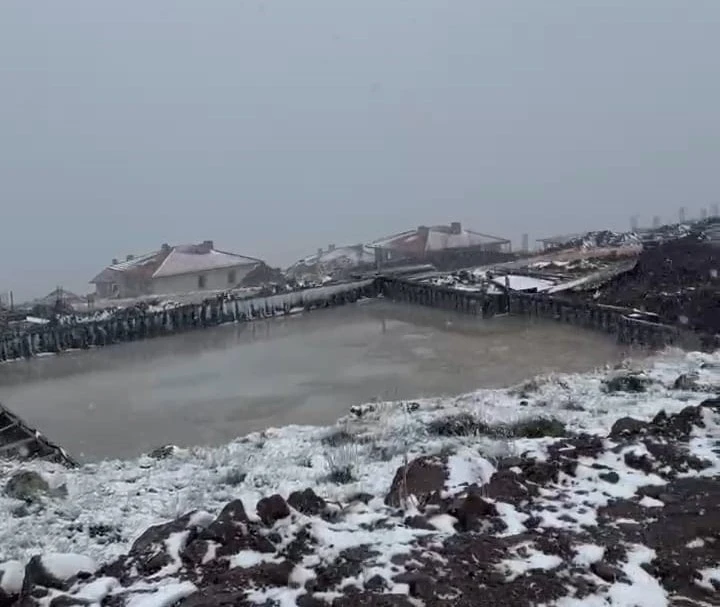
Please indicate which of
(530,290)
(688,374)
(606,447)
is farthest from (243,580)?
(530,290)

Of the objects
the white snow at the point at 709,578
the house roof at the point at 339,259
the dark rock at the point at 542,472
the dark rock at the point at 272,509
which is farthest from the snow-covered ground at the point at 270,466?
the house roof at the point at 339,259

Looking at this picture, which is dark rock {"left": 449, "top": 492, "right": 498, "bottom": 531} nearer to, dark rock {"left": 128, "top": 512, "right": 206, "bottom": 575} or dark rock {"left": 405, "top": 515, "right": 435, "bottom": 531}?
dark rock {"left": 405, "top": 515, "right": 435, "bottom": 531}

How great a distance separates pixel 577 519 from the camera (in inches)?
199

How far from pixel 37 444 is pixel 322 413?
4270 millimetres

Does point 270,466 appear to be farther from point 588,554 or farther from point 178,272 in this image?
point 178,272

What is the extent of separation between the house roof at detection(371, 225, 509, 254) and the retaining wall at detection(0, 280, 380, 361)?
54.5 ft

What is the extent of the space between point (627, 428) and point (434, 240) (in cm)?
3616

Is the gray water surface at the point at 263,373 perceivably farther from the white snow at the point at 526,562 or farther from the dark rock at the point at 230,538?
the white snow at the point at 526,562

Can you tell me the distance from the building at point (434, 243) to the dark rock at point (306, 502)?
3407 cm

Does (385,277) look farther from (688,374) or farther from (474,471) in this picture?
(474,471)

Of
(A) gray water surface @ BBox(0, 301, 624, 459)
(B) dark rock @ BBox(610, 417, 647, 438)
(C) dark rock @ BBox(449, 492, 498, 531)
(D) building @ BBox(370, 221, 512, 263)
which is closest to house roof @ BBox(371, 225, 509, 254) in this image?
(D) building @ BBox(370, 221, 512, 263)

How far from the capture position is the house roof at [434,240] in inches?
1657

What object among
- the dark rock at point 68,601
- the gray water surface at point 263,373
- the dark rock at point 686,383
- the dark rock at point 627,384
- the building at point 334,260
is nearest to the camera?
the dark rock at point 68,601

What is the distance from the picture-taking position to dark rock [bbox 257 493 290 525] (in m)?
4.80
